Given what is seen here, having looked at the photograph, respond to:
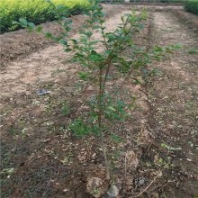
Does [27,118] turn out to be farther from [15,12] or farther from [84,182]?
[15,12]

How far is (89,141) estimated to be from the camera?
4.25 m

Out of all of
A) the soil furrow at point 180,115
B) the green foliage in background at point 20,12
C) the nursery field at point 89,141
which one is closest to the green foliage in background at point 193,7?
the green foliage in background at point 20,12

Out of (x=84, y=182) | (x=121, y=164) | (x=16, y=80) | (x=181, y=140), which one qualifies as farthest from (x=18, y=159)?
(x=16, y=80)

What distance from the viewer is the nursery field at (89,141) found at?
3602mm

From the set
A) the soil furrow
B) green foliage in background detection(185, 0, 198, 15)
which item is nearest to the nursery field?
the soil furrow

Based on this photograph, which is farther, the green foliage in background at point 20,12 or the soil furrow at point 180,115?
the green foliage in background at point 20,12

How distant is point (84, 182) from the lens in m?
3.57

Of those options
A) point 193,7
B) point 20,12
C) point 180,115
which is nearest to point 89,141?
point 180,115

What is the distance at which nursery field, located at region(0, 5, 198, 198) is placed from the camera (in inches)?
142

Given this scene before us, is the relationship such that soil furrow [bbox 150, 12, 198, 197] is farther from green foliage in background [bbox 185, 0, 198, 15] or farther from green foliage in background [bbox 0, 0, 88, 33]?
green foliage in background [bbox 185, 0, 198, 15]

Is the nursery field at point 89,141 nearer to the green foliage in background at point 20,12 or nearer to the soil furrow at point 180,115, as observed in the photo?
the soil furrow at point 180,115

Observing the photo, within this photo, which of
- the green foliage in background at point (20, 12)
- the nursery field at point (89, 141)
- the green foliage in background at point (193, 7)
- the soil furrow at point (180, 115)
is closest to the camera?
Answer: the nursery field at point (89, 141)

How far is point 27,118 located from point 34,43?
19.6 feet

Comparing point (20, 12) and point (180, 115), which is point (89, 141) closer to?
point (180, 115)
